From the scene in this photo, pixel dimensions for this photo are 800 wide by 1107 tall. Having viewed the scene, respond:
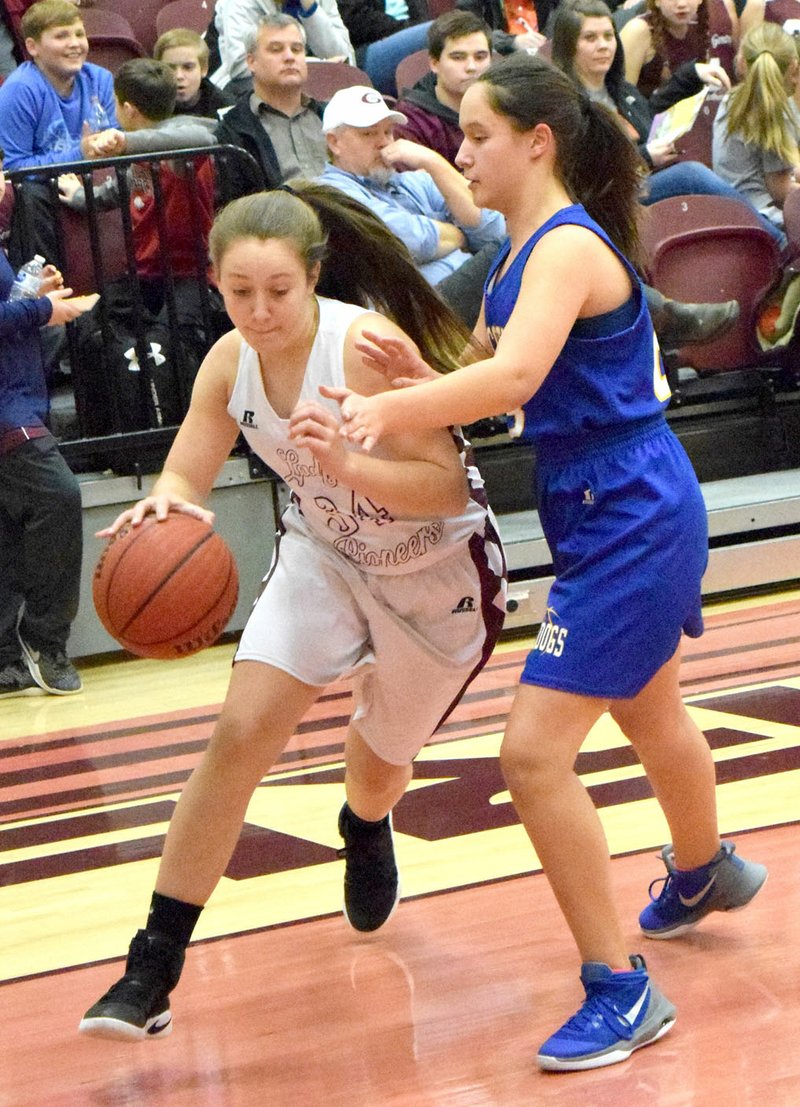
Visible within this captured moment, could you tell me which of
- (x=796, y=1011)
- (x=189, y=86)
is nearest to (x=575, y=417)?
(x=796, y=1011)

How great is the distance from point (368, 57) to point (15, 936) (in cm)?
662

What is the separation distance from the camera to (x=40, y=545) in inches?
233

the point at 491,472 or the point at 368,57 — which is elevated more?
the point at 368,57

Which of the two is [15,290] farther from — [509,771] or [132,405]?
[509,771]

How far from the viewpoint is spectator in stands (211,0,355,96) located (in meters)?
7.90

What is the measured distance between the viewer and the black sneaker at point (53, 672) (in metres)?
5.96

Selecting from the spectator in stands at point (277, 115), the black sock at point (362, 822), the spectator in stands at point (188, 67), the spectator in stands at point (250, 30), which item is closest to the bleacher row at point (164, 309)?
the spectator in stands at point (277, 115)

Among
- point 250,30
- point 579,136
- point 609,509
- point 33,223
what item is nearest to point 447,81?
point 250,30

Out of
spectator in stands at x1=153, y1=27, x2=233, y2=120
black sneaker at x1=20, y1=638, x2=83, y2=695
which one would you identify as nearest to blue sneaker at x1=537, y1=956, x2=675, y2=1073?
black sneaker at x1=20, y1=638, x2=83, y2=695

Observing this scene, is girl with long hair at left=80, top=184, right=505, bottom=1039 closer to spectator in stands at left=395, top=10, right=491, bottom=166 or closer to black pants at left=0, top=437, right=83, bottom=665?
black pants at left=0, top=437, right=83, bottom=665

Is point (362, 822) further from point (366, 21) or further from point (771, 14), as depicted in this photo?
point (771, 14)

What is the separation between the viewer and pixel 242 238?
104 inches

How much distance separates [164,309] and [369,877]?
3.87m

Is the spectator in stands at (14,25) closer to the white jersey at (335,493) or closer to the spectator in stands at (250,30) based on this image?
the spectator in stands at (250,30)
